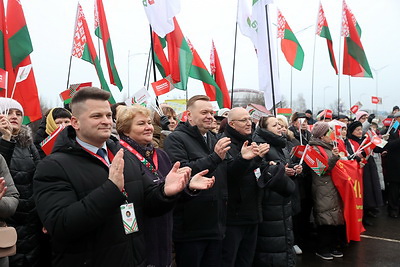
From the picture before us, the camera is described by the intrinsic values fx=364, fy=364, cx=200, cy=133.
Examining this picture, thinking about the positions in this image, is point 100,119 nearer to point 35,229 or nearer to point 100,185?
point 100,185

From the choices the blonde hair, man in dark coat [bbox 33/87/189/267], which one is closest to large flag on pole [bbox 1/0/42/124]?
the blonde hair

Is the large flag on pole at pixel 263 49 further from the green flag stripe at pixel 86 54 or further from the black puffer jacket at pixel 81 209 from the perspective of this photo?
the black puffer jacket at pixel 81 209

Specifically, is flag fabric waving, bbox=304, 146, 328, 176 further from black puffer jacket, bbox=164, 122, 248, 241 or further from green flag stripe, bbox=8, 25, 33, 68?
green flag stripe, bbox=8, 25, 33, 68

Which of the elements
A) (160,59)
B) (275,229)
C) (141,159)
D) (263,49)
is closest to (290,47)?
(263,49)

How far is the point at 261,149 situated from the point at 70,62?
16.7 ft

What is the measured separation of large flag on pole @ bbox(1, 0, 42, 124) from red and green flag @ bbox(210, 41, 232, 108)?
12.9ft

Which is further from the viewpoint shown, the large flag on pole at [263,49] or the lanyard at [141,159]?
the large flag on pole at [263,49]

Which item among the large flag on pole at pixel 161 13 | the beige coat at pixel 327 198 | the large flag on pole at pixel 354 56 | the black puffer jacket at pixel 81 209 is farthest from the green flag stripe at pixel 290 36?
the black puffer jacket at pixel 81 209

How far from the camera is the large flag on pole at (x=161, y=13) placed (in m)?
6.36

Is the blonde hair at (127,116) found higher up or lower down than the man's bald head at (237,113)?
higher up

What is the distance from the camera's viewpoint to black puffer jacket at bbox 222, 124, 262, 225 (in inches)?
154

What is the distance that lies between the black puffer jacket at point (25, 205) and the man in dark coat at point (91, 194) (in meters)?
1.47

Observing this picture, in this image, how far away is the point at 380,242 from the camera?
605 cm

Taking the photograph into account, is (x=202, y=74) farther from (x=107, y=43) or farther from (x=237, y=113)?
(x=237, y=113)
